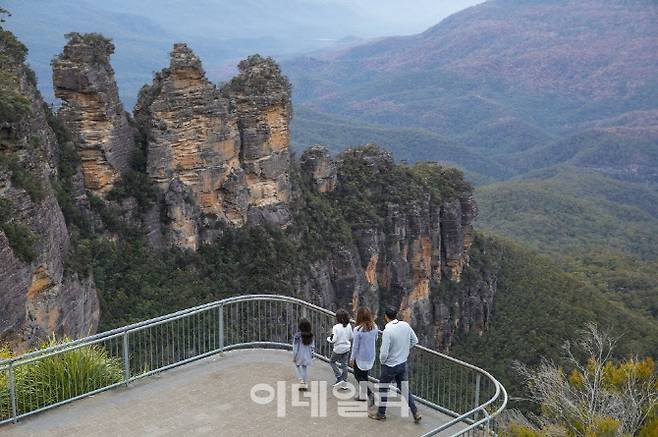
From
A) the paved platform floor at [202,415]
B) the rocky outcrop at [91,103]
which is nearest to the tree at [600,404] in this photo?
the paved platform floor at [202,415]

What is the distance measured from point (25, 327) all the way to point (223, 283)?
15.2 m

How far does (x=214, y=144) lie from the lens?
36594 mm

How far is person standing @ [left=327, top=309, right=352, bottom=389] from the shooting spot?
43.4 ft

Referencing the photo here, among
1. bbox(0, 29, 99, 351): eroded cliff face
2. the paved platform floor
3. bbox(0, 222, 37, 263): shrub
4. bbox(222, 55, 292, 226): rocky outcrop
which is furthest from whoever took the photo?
bbox(222, 55, 292, 226): rocky outcrop

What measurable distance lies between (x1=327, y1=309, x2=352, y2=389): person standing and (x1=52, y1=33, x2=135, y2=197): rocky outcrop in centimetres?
2107

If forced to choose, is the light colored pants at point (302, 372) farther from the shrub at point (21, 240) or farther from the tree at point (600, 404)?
the shrub at point (21, 240)

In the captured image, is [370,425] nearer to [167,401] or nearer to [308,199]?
[167,401]

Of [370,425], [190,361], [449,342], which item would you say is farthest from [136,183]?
[449,342]

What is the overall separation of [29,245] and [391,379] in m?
13.1

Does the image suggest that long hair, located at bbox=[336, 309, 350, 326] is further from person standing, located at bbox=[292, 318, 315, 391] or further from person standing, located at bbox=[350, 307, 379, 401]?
person standing, located at bbox=[292, 318, 315, 391]

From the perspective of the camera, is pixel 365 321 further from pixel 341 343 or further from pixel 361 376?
pixel 361 376

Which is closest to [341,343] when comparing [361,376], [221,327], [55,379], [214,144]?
[361,376]

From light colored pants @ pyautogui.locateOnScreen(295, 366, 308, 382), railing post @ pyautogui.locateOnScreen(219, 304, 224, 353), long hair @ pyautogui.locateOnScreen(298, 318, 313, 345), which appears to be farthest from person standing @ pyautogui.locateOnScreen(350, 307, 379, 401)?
railing post @ pyautogui.locateOnScreen(219, 304, 224, 353)

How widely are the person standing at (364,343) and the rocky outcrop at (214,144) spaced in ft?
76.7
